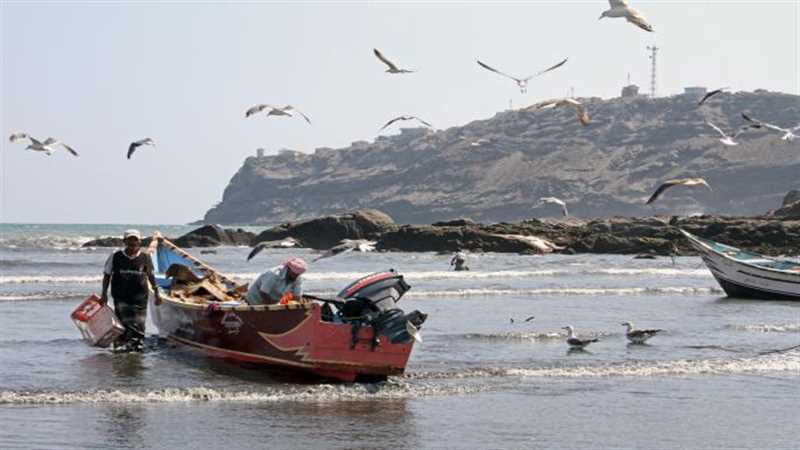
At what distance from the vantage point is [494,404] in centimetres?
1462

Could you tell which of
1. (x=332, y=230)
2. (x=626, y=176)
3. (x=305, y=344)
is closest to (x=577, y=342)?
(x=305, y=344)

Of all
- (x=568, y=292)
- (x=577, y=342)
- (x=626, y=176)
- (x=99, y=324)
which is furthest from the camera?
(x=626, y=176)

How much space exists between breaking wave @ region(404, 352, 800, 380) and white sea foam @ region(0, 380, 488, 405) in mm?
963

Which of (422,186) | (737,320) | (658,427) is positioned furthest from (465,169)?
(658,427)

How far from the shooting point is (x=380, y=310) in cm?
1565

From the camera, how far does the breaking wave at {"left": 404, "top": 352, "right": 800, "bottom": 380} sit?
1698cm

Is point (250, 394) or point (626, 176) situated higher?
point (626, 176)

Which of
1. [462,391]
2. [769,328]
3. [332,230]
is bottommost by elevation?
[462,391]

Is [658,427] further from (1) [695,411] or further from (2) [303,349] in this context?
(2) [303,349]

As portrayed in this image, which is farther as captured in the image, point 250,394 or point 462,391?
point 462,391

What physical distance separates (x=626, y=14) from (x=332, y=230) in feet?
167

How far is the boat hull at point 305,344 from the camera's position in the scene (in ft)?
51.3

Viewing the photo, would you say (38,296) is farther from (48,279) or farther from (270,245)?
(270,245)

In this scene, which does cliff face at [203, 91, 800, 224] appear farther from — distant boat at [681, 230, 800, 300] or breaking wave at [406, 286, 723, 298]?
distant boat at [681, 230, 800, 300]
